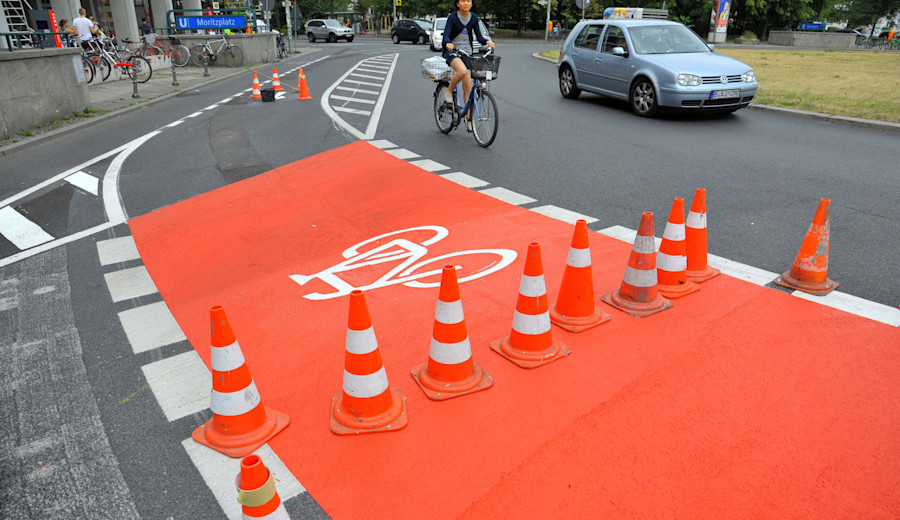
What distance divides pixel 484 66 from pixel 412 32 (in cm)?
3951

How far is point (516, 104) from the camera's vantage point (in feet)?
44.4

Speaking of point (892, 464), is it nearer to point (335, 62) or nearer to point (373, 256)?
point (373, 256)

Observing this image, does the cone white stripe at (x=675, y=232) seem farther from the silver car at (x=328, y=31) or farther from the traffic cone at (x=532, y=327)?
the silver car at (x=328, y=31)

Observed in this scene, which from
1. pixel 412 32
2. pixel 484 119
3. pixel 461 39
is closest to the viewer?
pixel 461 39

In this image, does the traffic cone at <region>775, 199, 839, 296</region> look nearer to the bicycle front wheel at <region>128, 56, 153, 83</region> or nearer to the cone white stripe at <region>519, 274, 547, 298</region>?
the cone white stripe at <region>519, 274, 547, 298</region>

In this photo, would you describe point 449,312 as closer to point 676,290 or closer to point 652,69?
point 676,290

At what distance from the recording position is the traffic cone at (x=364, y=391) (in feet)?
9.53

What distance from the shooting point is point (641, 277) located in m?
4.18

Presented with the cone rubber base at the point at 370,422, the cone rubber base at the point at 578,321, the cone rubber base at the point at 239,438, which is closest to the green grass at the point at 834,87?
the cone rubber base at the point at 578,321

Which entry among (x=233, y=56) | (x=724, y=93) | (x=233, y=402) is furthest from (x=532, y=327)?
(x=233, y=56)

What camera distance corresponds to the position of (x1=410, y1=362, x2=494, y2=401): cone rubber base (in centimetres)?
324

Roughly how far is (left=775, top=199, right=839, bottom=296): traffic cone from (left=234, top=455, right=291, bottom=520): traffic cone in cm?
408

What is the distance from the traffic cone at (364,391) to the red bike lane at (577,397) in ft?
0.28

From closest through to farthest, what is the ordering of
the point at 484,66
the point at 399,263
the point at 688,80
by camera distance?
the point at 399,263 → the point at 484,66 → the point at 688,80
